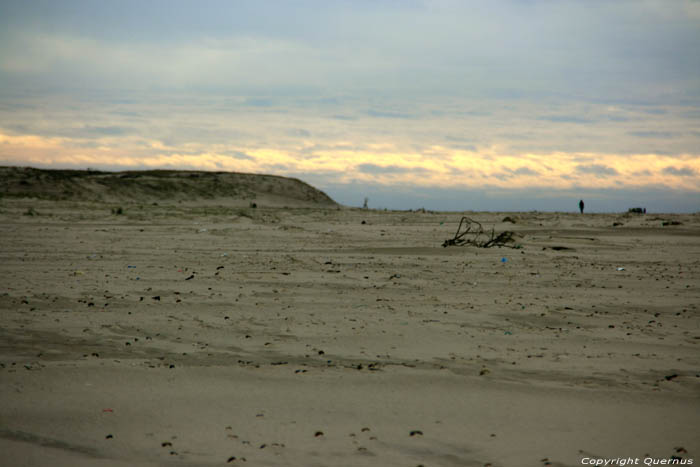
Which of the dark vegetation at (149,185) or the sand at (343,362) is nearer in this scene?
the sand at (343,362)

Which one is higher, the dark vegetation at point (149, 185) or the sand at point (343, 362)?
the dark vegetation at point (149, 185)

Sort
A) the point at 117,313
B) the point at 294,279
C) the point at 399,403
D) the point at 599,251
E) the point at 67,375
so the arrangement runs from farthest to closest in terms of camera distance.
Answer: the point at 599,251
the point at 294,279
the point at 117,313
the point at 67,375
the point at 399,403

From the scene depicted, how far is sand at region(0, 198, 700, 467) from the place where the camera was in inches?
122

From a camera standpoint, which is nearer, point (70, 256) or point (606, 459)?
point (606, 459)

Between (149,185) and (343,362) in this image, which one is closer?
(343,362)

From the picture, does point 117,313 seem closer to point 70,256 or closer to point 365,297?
point 365,297

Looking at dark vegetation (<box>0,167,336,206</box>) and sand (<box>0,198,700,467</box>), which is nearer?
sand (<box>0,198,700,467</box>)

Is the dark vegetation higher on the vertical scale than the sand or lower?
higher

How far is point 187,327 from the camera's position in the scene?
17.1 feet

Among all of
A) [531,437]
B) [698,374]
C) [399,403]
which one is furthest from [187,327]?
[698,374]

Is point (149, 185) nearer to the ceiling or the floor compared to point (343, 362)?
nearer to the ceiling

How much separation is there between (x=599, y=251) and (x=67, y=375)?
989 cm

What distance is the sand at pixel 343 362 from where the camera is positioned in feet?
10.1

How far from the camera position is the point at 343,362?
4359 mm
